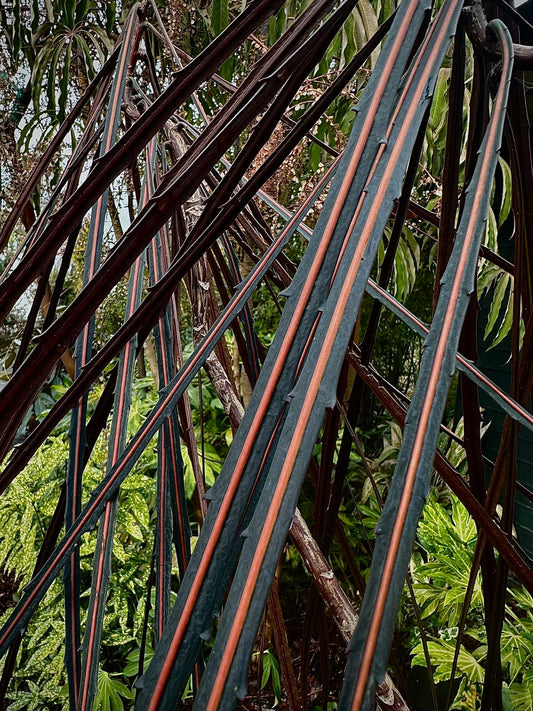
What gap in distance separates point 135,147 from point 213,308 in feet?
0.88

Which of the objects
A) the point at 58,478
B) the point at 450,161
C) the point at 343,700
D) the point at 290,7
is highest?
the point at 290,7

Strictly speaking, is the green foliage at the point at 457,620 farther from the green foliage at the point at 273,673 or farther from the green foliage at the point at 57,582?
the green foliage at the point at 57,582

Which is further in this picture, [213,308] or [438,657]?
[438,657]

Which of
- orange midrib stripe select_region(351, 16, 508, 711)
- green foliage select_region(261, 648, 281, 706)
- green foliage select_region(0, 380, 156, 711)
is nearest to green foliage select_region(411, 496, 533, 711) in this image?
green foliage select_region(261, 648, 281, 706)

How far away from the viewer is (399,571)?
132mm

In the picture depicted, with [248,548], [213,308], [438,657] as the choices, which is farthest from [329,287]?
[438,657]

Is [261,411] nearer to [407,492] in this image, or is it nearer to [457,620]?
[407,492]

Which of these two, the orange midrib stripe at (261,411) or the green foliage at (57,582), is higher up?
the orange midrib stripe at (261,411)

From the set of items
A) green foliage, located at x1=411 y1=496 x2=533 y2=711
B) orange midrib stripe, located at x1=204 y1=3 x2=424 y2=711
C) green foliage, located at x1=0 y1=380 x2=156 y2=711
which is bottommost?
green foliage, located at x1=0 y1=380 x2=156 y2=711

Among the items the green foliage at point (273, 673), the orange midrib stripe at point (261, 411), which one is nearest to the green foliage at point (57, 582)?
the green foliage at point (273, 673)

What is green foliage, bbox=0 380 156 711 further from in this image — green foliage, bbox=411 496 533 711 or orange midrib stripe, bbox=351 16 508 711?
orange midrib stripe, bbox=351 16 508 711

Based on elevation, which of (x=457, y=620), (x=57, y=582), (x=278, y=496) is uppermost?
(x=278, y=496)

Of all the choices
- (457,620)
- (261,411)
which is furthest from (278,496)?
(457,620)

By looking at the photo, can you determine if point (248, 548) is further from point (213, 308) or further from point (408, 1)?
point (213, 308)
